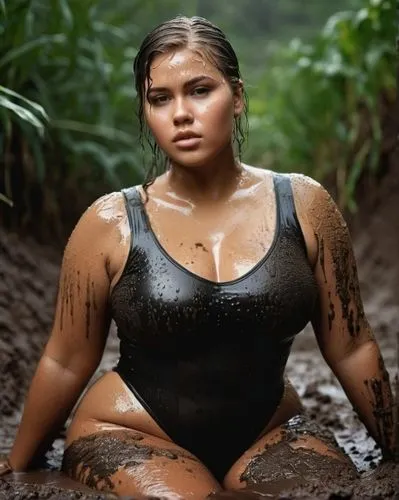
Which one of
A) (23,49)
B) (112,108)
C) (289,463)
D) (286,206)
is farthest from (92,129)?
(289,463)

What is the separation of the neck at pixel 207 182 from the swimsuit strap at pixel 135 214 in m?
0.10

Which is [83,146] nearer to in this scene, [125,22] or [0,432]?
[125,22]

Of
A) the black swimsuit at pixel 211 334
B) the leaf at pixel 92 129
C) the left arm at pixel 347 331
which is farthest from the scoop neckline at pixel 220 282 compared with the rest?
the leaf at pixel 92 129

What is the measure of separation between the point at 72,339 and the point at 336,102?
3.61m

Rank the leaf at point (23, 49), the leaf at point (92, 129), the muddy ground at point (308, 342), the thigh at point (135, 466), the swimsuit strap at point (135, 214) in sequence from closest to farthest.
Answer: the thigh at point (135, 466), the muddy ground at point (308, 342), the swimsuit strap at point (135, 214), the leaf at point (23, 49), the leaf at point (92, 129)

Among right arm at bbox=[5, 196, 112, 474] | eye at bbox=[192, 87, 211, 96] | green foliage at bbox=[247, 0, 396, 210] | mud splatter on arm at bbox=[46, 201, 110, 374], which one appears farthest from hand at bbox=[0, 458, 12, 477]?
green foliage at bbox=[247, 0, 396, 210]

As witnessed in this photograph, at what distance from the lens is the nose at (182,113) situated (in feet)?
7.22

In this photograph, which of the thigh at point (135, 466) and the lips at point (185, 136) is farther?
the lips at point (185, 136)

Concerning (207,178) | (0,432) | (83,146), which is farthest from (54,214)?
(207,178)

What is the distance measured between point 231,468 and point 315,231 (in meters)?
0.61

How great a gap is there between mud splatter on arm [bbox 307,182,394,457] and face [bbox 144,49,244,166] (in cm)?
31

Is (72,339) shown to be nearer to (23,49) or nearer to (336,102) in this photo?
(23,49)

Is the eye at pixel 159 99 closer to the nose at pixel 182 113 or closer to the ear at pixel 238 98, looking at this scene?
→ the nose at pixel 182 113

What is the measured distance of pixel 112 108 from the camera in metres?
5.13
